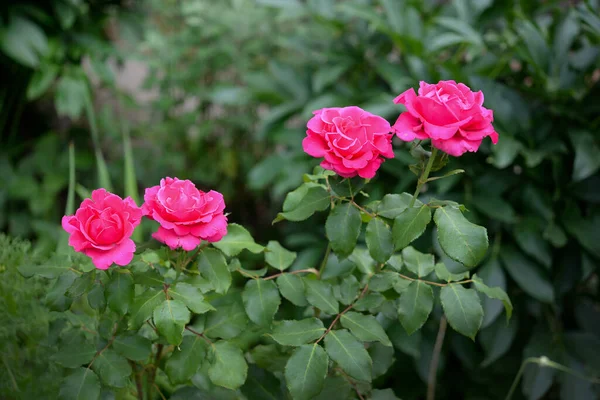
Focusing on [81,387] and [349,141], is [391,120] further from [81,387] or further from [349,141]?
[81,387]

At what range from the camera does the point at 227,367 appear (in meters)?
0.61

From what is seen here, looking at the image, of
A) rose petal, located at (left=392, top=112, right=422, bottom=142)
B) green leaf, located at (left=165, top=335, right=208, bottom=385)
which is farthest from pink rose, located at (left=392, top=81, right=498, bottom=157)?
green leaf, located at (left=165, top=335, right=208, bottom=385)

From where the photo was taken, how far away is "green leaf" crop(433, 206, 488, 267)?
0.56 meters

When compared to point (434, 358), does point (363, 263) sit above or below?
above

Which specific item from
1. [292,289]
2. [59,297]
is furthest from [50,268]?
[292,289]

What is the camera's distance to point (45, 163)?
1849 millimetres

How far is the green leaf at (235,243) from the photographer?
65 cm

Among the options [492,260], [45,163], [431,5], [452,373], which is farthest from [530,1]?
[45,163]

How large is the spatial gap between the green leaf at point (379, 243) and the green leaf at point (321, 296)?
83 mm

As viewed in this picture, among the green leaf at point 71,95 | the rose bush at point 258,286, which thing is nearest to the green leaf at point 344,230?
the rose bush at point 258,286

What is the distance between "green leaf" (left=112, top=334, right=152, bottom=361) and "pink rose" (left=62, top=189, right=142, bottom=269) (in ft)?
0.39

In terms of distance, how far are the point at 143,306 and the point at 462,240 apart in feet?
1.05

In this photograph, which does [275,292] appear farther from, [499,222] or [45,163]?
[45,163]

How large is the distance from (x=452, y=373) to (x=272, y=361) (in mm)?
822
